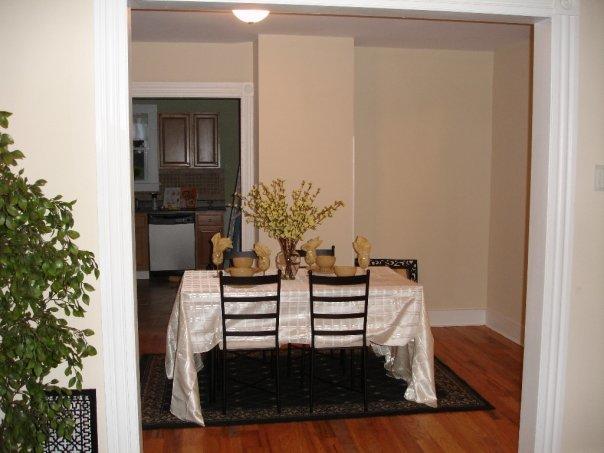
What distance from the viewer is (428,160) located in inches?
243

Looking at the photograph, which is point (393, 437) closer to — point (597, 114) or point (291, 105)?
point (597, 114)

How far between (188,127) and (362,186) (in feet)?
12.2

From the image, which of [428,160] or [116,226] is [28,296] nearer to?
[116,226]

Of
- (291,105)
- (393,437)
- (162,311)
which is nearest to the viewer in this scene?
(393,437)

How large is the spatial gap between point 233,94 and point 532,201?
345 cm

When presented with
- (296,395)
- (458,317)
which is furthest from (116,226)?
(458,317)

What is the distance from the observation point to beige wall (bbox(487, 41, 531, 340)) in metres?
5.69

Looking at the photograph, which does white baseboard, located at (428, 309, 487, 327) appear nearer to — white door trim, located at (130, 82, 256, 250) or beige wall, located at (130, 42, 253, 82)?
white door trim, located at (130, 82, 256, 250)

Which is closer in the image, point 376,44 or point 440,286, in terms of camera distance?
point 376,44

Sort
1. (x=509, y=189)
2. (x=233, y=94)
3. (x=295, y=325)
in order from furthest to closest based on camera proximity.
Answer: (x=509, y=189)
(x=233, y=94)
(x=295, y=325)

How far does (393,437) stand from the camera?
12.4ft

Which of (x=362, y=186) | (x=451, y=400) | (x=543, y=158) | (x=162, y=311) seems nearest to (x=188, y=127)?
(x=162, y=311)

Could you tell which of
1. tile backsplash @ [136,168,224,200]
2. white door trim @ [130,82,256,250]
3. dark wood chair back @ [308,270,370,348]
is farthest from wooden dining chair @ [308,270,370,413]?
tile backsplash @ [136,168,224,200]

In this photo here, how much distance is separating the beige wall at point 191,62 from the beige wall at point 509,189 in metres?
2.36
